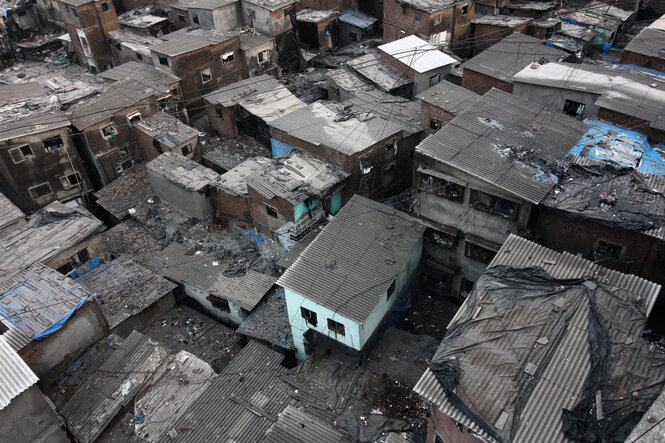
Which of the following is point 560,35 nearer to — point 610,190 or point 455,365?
point 610,190

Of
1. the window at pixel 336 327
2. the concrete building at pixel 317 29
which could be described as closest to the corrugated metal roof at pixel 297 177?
the window at pixel 336 327

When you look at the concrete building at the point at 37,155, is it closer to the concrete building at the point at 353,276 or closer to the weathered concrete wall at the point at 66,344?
the weathered concrete wall at the point at 66,344

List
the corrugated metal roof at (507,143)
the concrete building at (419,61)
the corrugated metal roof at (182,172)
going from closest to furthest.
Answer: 1. the corrugated metal roof at (507,143)
2. the corrugated metal roof at (182,172)
3. the concrete building at (419,61)

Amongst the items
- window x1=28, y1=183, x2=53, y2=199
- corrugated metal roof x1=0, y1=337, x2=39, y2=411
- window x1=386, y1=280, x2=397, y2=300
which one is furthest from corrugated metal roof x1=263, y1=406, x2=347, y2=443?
window x1=28, y1=183, x2=53, y2=199

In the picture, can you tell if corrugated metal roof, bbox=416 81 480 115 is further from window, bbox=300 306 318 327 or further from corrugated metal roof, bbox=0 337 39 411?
corrugated metal roof, bbox=0 337 39 411

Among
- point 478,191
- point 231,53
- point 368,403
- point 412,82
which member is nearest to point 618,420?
point 368,403

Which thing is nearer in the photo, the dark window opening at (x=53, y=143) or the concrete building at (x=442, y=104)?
the concrete building at (x=442, y=104)
